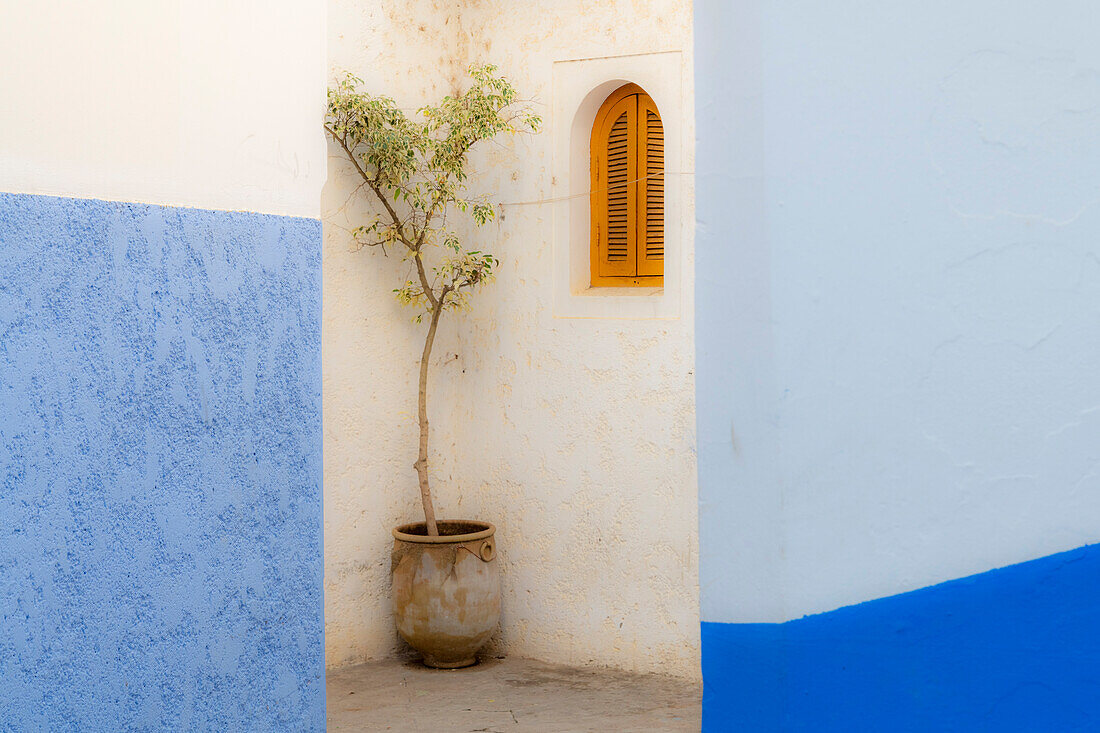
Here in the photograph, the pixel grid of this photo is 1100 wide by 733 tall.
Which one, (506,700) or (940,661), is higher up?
(940,661)

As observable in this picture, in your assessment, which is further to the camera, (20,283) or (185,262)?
(185,262)

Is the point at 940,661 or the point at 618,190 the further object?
the point at 618,190

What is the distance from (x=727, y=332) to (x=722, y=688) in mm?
740

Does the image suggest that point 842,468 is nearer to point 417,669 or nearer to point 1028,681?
point 1028,681

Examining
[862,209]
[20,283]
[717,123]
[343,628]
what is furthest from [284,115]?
[343,628]

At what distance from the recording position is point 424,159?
21.1ft

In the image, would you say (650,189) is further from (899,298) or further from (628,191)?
(899,298)

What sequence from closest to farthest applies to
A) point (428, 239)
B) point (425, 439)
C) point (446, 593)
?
point (446, 593)
point (425, 439)
point (428, 239)

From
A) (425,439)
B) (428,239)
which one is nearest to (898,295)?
(425,439)

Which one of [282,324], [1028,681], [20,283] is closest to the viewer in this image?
[1028,681]

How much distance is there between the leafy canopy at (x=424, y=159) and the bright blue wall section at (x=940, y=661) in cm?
397

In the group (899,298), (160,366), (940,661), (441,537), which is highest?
(899,298)

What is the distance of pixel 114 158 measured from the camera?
3650 millimetres

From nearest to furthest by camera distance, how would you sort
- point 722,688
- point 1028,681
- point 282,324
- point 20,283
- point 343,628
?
point 1028,681 < point 722,688 < point 20,283 < point 282,324 < point 343,628
